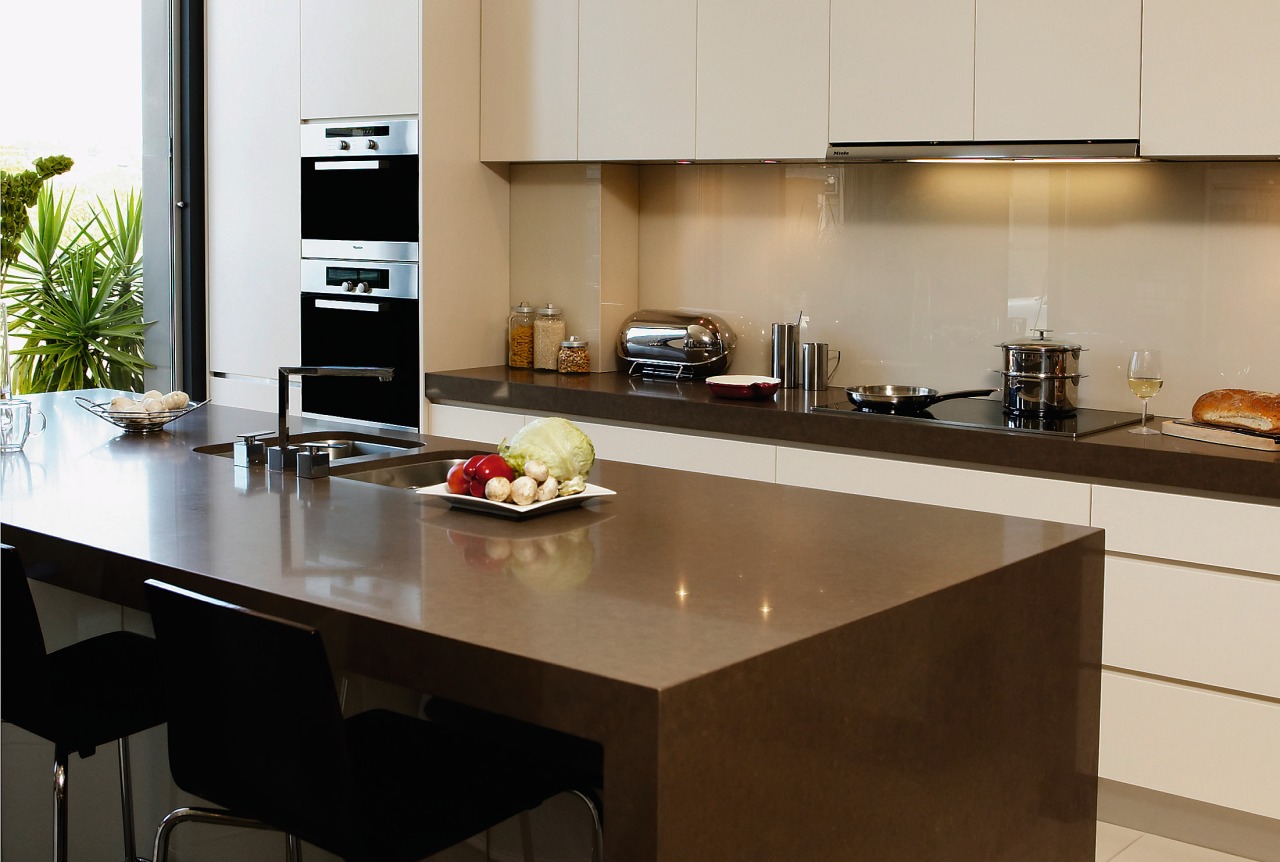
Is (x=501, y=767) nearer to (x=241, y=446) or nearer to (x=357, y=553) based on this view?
(x=357, y=553)

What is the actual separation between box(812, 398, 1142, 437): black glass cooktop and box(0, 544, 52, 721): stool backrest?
211 cm

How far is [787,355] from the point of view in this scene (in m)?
4.12

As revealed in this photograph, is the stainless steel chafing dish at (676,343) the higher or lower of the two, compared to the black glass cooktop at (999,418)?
higher

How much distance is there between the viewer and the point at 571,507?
217 centimetres

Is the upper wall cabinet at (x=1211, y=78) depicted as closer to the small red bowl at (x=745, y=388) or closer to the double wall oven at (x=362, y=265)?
the small red bowl at (x=745, y=388)

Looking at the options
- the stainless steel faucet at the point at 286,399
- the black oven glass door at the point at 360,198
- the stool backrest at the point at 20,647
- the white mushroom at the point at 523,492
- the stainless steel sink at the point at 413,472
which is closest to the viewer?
the stool backrest at the point at 20,647

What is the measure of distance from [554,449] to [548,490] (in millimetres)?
83

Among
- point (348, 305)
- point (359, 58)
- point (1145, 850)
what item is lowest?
point (1145, 850)

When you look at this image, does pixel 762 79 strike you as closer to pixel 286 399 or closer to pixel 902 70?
pixel 902 70

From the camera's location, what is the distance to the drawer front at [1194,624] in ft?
9.29

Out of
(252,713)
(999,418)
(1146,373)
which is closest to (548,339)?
(999,418)

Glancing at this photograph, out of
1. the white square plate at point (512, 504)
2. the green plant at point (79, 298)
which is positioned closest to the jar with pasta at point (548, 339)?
the green plant at point (79, 298)

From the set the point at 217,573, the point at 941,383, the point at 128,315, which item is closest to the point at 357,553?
the point at 217,573

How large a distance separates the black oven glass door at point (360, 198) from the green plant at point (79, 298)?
0.82 meters
